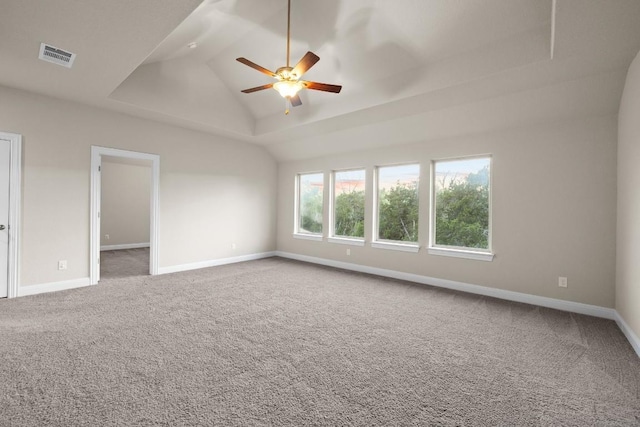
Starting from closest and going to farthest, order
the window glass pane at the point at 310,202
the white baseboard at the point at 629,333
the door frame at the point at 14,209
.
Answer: the white baseboard at the point at 629,333, the door frame at the point at 14,209, the window glass pane at the point at 310,202

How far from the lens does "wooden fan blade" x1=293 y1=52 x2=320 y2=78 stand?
2.78 metres

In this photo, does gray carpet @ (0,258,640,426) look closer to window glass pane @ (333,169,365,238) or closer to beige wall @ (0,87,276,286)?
beige wall @ (0,87,276,286)

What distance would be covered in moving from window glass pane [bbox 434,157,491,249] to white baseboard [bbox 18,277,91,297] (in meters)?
5.53

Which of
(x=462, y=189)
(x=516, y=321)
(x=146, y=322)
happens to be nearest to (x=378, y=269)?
(x=462, y=189)

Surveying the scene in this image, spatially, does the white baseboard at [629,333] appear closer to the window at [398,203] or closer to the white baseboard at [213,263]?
the window at [398,203]

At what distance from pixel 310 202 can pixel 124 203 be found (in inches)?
219

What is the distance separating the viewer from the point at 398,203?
5.49 m

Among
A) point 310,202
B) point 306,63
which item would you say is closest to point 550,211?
point 306,63

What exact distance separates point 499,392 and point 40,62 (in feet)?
16.9

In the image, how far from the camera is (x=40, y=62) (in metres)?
3.17

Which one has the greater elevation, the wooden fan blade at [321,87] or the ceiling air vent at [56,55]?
the ceiling air vent at [56,55]

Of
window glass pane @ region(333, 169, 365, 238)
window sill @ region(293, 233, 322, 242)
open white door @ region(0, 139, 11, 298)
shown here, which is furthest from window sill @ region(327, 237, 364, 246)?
open white door @ region(0, 139, 11, 298)

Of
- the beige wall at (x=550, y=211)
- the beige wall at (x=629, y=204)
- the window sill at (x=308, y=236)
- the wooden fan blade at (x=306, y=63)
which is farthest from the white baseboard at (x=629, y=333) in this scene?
the window sill at (x=308, y=236)

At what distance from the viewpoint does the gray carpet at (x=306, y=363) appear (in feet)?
5.92
